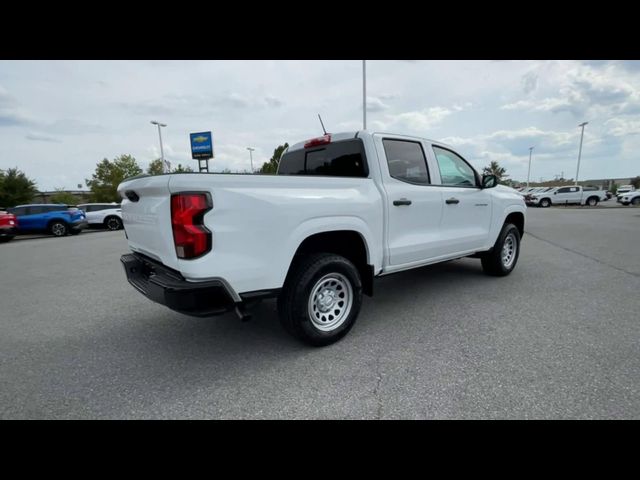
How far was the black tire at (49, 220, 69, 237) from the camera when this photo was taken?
1424 centimetres

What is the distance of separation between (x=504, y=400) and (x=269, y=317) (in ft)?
8.07

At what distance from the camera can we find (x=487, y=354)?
2707 mm

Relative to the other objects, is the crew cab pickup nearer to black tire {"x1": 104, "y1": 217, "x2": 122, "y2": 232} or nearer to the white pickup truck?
the white pickup truck

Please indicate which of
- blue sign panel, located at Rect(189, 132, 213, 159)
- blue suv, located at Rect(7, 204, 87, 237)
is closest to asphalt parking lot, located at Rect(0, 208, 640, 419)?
blue suv, located at Rect(7, 204, 87, 237)

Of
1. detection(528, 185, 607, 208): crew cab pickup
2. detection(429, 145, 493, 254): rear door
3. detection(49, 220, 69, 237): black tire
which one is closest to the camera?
detection(429, 145, 493, 254): rear door

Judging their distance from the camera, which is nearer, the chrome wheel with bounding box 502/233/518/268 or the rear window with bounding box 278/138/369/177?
the rear window with bounding box 278/138/369/177

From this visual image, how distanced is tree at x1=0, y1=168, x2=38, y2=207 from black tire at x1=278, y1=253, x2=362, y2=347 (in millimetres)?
37104

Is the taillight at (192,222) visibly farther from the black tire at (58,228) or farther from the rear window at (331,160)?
the black tire at (58,228)

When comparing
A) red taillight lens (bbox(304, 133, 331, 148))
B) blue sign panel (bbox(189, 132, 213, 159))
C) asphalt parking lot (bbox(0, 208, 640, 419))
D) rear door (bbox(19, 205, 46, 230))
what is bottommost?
asphalt parking lot (bbox(0, 208, 640, 419))

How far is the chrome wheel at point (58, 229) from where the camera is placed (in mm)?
14244

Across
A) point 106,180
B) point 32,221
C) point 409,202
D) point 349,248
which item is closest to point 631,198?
point 409,202

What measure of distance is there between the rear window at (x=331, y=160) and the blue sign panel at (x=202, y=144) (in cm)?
3039
